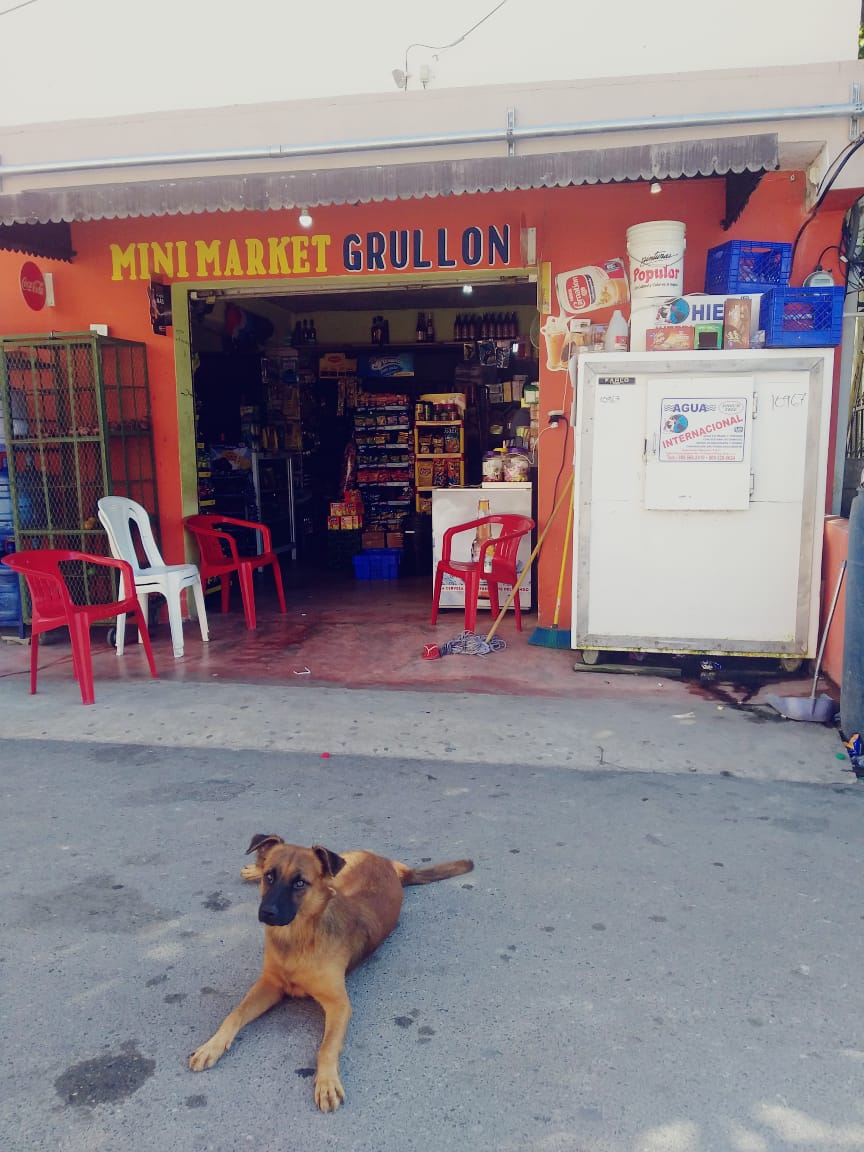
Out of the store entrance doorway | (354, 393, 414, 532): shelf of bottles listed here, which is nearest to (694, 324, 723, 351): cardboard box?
the store entrance doorway

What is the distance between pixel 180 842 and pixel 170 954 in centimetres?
81

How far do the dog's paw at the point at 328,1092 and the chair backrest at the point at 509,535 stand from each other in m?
4.94

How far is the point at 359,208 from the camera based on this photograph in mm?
6859

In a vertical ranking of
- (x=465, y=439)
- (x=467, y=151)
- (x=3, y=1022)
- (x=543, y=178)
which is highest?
(x=467, y=151)

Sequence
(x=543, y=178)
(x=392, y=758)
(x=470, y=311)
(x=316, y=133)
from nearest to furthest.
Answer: (x=392, y=758) → (x=543, y=178) → (x=316, y=133) → (x=470, y=311)

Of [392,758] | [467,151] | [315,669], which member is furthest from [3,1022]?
[467,151]

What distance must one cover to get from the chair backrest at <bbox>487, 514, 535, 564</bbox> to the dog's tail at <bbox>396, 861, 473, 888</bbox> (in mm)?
3801

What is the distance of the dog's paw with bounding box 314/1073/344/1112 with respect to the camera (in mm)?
2160

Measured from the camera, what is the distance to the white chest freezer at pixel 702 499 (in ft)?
17.6

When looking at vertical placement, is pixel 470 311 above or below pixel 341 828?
above

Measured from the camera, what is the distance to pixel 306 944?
2432 mm

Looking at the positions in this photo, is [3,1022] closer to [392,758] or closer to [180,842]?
[180,842]

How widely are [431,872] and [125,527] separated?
4545mm

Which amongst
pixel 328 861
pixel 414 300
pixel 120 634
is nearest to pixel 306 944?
pixel 328 861
